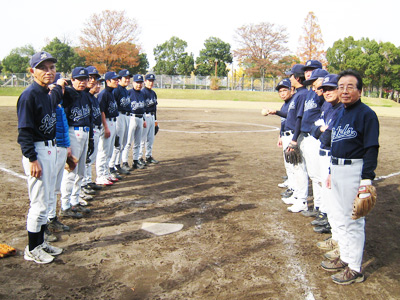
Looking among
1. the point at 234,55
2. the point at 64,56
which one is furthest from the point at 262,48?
the point at 64,56

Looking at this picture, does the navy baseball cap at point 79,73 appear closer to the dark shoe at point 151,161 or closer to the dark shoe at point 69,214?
the dark shoe at point 69,214

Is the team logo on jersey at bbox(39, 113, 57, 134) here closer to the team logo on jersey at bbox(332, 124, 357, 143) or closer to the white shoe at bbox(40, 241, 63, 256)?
the white shoe at bbox(40, 241, 63, 256)

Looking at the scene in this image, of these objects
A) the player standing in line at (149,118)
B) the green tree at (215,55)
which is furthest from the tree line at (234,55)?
the player standing in line at (149,118)

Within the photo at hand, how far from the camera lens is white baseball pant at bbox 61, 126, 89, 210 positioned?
5.46 m

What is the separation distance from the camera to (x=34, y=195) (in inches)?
157

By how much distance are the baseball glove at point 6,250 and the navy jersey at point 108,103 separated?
3733mm

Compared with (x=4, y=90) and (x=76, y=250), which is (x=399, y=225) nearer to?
(x=76, y=250)

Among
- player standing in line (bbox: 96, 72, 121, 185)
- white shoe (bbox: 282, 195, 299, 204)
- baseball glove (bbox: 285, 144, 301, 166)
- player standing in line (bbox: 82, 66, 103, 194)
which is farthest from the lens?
player standing in line (bbox: 96, 72, 121, 185)

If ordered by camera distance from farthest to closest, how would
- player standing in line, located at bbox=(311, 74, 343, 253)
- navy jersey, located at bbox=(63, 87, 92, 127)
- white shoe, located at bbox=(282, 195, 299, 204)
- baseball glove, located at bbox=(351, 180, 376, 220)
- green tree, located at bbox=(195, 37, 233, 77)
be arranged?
green tree, located at bbox=(195, 37, 233, 77), white shoe, located at bbox=(282, 195, 299, 204), navy jersey, located at bbox=(63, 87, 92, 127), player standing in line, located at bbox=(311, 74, 343, 253), baseball glove, located at bbox=(351, 180, 376, 220)

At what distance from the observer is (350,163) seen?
363cm

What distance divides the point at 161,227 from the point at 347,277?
268 cm

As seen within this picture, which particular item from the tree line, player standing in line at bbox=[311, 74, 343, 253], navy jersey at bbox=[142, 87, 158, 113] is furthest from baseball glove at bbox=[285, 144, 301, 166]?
the tree line

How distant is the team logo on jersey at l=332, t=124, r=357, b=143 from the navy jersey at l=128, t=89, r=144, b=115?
20.0ft

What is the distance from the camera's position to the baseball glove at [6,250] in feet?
13.1
